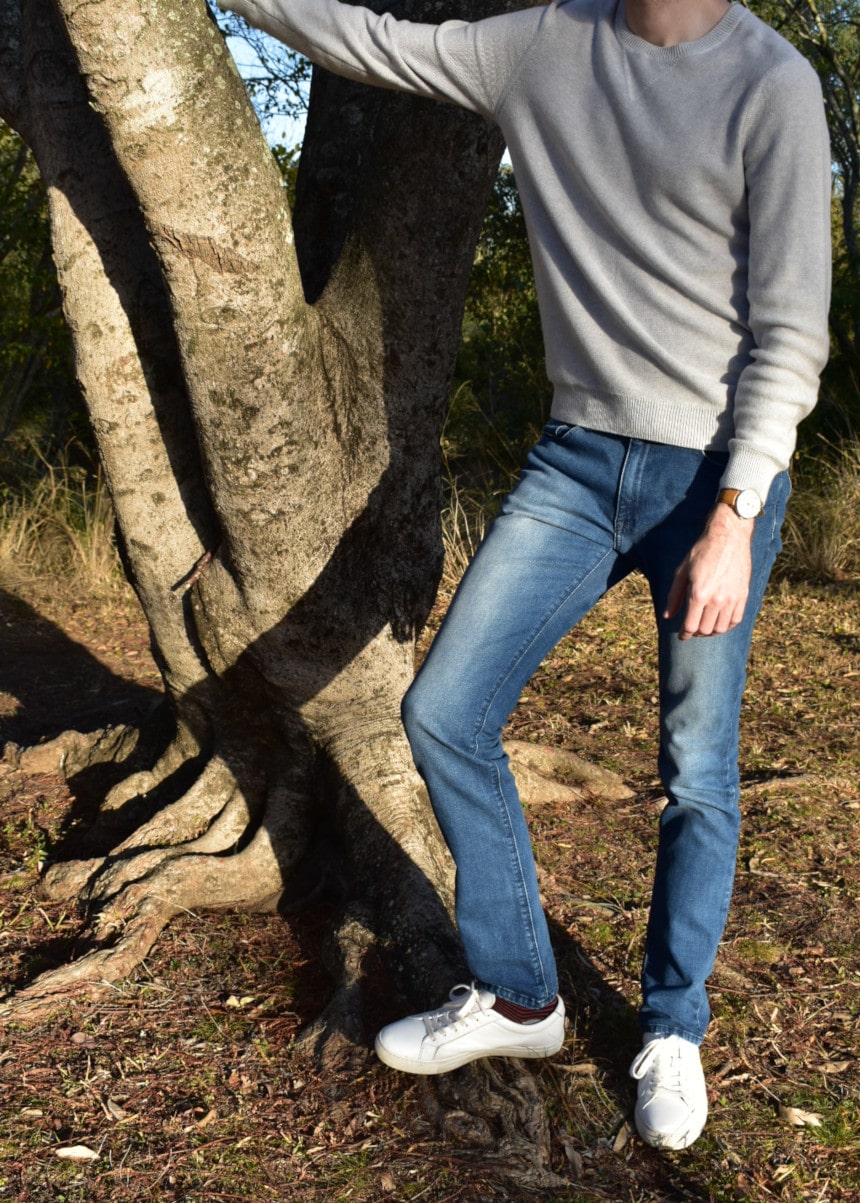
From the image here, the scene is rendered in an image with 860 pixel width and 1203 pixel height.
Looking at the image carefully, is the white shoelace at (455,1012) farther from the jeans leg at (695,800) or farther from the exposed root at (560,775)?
the exposed root at (560,775)

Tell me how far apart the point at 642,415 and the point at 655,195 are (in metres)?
0.44

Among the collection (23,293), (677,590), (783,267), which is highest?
(783,267)

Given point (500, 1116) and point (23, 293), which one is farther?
point (23, 293)

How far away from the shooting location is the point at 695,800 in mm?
2436

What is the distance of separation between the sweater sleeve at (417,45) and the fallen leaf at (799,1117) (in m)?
2.42

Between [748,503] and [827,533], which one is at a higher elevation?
[748,503]

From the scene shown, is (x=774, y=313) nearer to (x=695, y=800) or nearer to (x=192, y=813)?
(x=695, y=800)

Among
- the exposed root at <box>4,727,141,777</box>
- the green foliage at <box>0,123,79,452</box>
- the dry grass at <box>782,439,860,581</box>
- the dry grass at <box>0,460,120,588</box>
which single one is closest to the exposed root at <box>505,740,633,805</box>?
the exposed root at <box>4,727,141,777</box>

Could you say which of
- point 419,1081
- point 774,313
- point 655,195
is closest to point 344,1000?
point 419,1081

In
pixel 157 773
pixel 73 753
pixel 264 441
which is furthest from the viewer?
pixel 73 753

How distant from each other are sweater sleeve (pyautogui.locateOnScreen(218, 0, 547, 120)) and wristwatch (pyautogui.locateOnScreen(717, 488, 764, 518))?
3.48 feet

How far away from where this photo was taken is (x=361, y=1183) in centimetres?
244

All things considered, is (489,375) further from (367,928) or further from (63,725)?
(367,928)

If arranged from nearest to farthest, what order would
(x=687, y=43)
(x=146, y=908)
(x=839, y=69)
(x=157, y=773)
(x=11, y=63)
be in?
1. (x=687, y=43)
2. (x=146, y=908)
3. (x=11, y=63)
4. (x=157, y=773)
5. (x=839, y=69)
